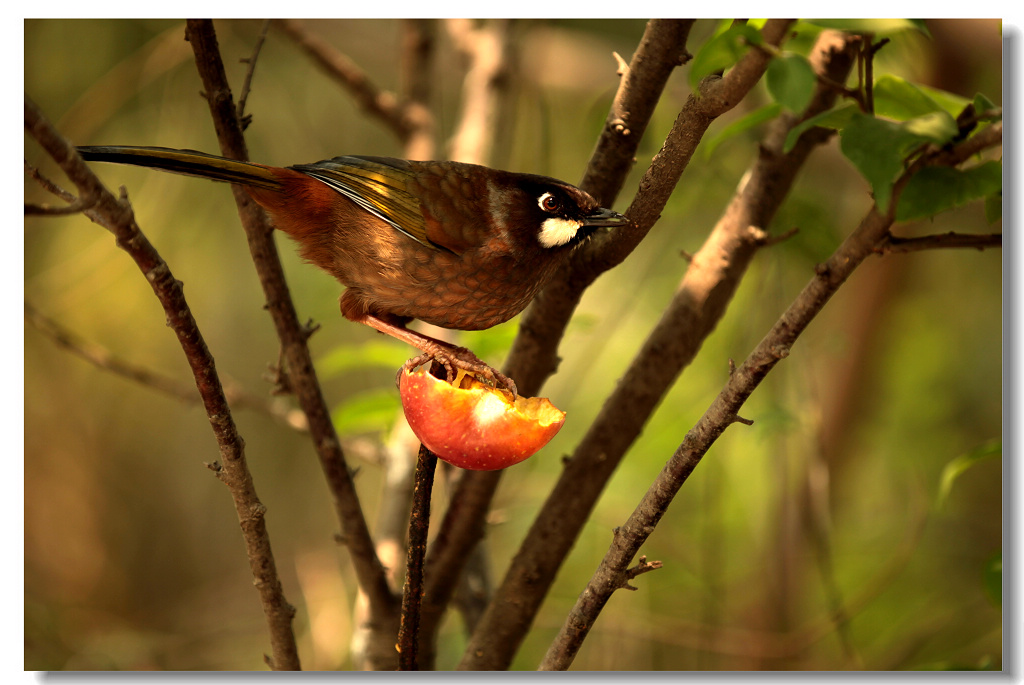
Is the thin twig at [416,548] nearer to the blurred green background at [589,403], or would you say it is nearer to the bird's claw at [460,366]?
the bird's claw at [460,366]

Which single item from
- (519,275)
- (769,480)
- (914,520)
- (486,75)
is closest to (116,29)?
(486,75)

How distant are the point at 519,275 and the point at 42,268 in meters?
2.83

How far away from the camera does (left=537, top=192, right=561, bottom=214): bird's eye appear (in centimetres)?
206

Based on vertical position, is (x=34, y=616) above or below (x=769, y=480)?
below

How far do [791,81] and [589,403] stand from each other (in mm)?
2681

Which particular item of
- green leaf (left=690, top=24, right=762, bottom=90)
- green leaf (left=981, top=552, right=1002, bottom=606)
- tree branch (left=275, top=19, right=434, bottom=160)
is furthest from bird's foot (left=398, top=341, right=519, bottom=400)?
tree branch (left=275, top=19, right=434, bottom=160)

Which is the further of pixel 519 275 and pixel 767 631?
pixel 767 631

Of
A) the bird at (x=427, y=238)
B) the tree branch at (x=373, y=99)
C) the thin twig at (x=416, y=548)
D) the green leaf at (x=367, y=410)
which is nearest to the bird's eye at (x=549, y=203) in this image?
the bird at (x=427, y=238)

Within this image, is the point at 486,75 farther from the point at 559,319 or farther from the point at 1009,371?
the point at 1009,371

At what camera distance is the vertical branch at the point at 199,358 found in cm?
133

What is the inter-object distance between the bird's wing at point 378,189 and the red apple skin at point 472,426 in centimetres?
58

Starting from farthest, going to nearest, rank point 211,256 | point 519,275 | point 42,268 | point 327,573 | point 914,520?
point 211,256
point 327,573
point 42,268
point 914,520
point 519,275

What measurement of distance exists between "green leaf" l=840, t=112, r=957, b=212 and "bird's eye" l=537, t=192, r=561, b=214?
717 millimetres

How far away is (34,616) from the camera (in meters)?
3.56
